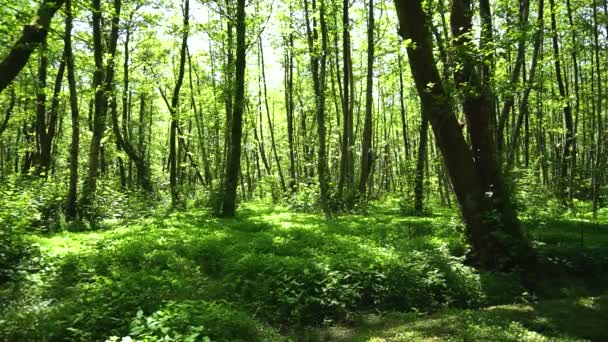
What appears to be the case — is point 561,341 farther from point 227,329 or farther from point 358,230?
point 358,230

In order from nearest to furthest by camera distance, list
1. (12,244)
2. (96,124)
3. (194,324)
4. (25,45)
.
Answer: (194,324) → (25,45) → (12,244) → (96,124)

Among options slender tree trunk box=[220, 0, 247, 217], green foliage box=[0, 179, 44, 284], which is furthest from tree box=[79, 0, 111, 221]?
green foliage box=[0, 179, 44, 284]

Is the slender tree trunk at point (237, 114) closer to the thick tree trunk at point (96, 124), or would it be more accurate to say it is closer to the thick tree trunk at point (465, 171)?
the thick tree trunk at point (96, 124)

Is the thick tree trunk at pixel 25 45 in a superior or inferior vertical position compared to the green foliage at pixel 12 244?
superior

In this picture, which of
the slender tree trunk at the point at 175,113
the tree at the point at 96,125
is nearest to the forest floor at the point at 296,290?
the tree at the point at 96,125

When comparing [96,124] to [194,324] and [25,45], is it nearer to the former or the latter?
[25,45]

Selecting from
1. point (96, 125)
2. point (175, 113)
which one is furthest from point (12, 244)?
point (175, 113)

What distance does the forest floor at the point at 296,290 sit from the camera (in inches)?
209

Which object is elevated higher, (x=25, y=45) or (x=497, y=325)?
(x=25, y=45)

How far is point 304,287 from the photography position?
7055 millimetres

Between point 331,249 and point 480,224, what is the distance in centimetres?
303

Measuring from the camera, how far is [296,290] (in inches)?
275

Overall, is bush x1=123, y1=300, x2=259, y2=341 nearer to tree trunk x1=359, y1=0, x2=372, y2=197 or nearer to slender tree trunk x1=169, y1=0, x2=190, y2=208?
tree trunk x1=359, y1=0, x2=372, y2=197

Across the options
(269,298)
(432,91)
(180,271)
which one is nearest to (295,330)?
→ (269,298)
